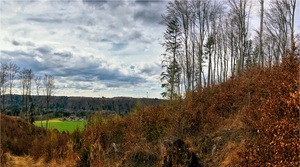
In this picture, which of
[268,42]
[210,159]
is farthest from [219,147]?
[268,42]

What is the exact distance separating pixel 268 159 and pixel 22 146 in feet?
40.9

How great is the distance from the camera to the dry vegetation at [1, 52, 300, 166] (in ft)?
19.9

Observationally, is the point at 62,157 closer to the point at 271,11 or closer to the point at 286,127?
the point at 286,127

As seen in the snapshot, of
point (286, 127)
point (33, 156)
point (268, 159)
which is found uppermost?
point (286, 127)

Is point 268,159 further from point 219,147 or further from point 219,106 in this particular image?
point 219,106

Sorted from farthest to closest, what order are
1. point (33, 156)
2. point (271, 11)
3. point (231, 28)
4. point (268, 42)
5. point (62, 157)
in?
1. point (268, 42)
2. point (231, 28)
3. point (271, 11)
4. point (33, 156)
5. point (62, 157)

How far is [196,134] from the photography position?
43.3ft

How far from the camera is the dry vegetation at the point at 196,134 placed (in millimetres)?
6070

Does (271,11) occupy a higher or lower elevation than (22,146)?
higher

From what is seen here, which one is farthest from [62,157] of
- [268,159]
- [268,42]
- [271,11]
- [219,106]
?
[268,42]

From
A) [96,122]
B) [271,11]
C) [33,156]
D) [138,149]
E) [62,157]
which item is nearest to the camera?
[138,149]

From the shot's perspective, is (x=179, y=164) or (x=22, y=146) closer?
(x=179, y=164)

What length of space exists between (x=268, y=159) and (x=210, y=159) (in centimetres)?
348

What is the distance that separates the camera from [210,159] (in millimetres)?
8844
